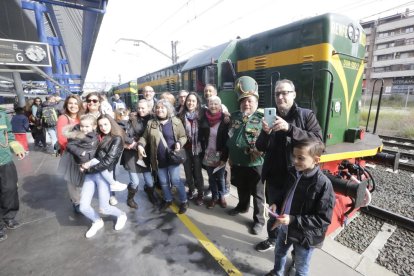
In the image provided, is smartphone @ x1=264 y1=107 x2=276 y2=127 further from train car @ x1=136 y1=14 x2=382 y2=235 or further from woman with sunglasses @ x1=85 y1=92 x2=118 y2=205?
woman with sunglasses @ x1=85 y1=92 x2=118 y2=205

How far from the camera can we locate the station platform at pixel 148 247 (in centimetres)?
229

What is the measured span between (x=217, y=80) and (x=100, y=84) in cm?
7207

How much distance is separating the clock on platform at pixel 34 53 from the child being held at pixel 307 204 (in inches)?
242

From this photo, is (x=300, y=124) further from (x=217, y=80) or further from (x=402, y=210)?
(x=217, y=80)

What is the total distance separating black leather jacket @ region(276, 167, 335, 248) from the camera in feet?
5.54

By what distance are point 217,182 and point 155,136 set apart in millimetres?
1230

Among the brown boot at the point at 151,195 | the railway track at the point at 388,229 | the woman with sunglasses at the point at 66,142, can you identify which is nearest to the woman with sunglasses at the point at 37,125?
the woman with sunglasses at the point at 66,142

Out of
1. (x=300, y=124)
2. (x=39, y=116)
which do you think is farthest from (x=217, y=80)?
(x=39, y=116)

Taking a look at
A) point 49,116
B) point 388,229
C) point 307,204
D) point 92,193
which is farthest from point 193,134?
point 49,116

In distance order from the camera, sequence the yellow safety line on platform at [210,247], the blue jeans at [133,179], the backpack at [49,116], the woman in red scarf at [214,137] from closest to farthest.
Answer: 1. the yellow safety line on platform at [210,247]
2. the woman in red scarf at [214,137]
3. the blue jeans at [133,179]
4. the backpack at [49,116]

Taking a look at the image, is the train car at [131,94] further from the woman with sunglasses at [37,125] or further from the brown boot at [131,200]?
the brown boot at [131,200]

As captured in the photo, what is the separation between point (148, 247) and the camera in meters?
2.62

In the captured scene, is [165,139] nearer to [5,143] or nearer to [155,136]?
[155,136]

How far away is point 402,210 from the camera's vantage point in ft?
12.3
